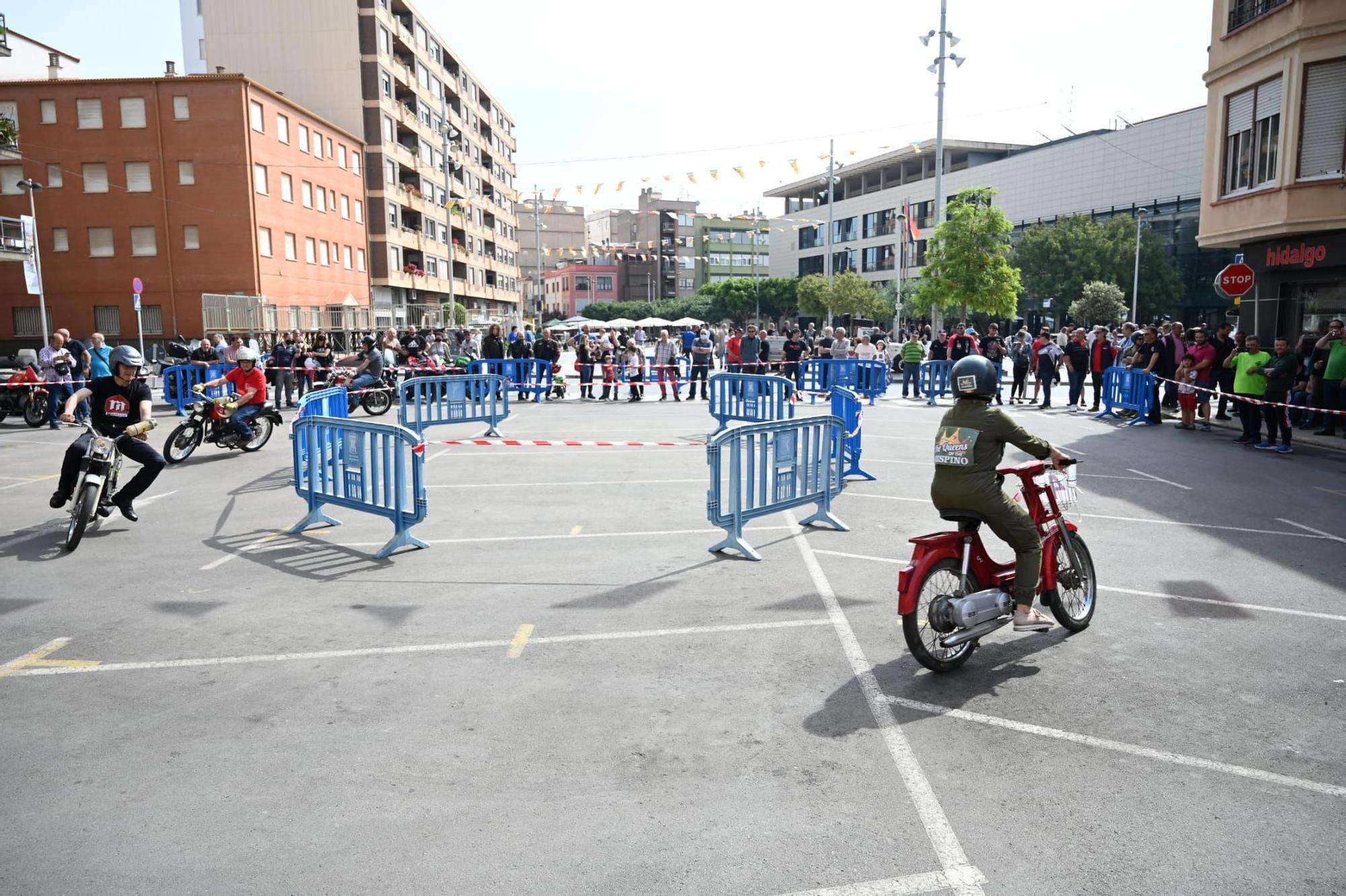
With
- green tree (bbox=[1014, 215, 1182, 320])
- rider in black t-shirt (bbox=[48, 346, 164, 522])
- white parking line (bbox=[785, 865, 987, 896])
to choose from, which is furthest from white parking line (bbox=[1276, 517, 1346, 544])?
green tree (bbox=[1014, 215, 1182, 320])

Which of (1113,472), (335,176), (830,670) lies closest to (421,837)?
(830,670)

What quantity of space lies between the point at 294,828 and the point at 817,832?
2.15m

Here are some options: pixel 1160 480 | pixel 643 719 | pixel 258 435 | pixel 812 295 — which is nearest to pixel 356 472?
pixel 643 719

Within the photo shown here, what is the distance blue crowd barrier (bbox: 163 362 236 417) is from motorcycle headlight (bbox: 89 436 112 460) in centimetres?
1285

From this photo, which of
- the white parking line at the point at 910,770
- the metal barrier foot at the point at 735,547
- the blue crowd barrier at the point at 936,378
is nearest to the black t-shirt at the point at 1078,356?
the blue crowd barrier at the point at 936,378

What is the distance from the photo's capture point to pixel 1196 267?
53906 millimetres

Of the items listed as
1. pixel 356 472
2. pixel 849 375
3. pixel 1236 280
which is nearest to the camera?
pixel 356 472

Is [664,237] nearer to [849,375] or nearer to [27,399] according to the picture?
[849,375]

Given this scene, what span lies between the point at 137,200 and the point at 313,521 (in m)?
37.9

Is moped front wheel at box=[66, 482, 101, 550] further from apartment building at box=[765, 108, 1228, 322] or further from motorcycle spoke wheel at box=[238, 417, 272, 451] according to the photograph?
apartment building at box=[765, 108, 1228, 322]

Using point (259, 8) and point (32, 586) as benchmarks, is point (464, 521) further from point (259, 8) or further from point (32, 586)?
point (259, 8)

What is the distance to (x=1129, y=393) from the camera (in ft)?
66.1

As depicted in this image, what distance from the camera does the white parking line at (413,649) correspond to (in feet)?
18.9

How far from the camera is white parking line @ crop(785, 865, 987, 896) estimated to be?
11.2 feet
